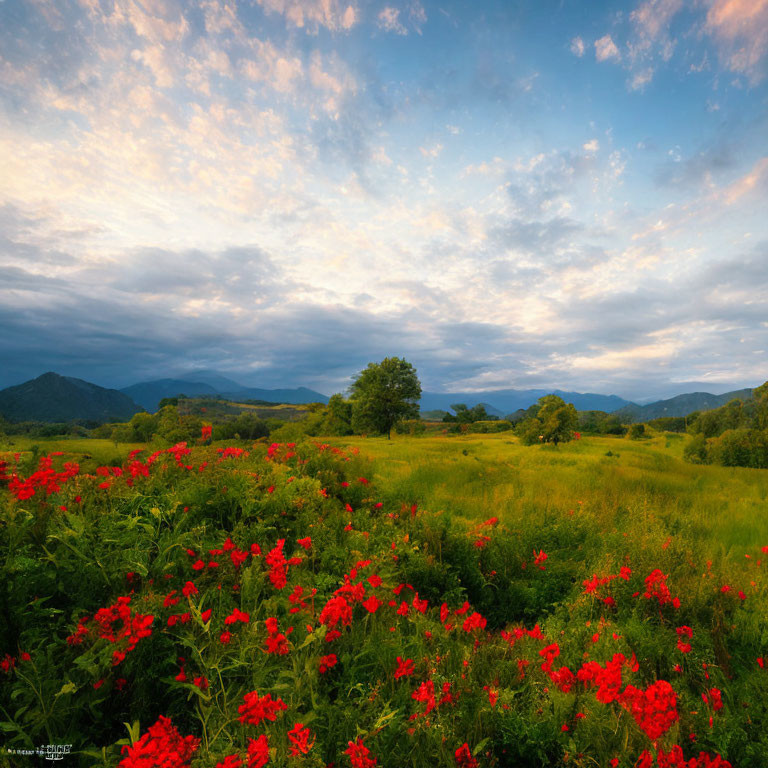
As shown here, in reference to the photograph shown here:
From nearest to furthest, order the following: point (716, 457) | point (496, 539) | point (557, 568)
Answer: point (557, 568) → point (496, 539) → point (716, 457)

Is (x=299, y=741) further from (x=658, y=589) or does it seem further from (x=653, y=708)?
(x=658, y=589)

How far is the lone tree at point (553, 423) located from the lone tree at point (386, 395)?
41.5 feet

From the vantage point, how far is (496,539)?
5969 mm

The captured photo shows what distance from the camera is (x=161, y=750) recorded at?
81.2 inches

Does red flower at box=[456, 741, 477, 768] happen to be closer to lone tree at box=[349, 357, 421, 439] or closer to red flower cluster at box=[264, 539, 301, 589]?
red flower cluster at box=[264, 539, 301, 589]

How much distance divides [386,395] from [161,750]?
33.8m

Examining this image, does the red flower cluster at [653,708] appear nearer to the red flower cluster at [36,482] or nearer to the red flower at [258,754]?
the red flower at [258,754]

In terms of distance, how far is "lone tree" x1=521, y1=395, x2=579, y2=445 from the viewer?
80.0 feet

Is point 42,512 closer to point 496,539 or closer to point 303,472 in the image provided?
→ point 303,472

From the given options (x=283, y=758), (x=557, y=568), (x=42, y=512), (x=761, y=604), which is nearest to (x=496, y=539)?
(x=557, y=568)

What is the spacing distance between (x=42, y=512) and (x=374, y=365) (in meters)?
32.9

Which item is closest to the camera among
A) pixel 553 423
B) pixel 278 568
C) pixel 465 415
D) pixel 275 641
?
pixel 275 641

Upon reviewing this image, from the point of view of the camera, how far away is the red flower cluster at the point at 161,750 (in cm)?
198

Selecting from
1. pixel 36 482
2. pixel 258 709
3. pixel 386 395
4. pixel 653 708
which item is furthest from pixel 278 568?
pixel 386 395
